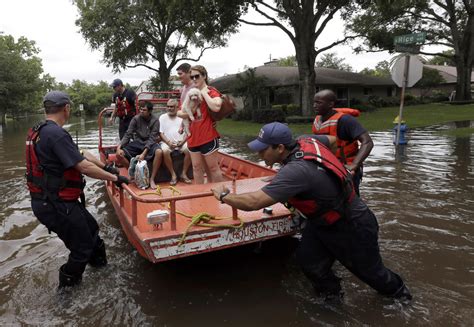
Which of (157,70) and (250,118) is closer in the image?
→ (250,118)

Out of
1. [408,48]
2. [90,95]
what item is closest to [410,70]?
[408,48]

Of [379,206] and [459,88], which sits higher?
[459,88]

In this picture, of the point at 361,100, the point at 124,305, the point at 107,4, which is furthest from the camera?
the point at 361,100

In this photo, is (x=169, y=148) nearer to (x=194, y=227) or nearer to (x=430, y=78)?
(x=194, y=227)

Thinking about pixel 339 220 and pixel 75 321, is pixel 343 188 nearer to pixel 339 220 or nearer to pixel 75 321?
pixel 339 220

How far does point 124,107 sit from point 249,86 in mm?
19926

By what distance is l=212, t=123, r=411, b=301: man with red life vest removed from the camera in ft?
9.78

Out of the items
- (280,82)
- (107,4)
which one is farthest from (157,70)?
(280,82)

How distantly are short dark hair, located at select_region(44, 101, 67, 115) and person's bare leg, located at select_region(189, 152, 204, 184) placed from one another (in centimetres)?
197

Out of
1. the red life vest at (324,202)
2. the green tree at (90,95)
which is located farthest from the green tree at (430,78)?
the green tree at (90,95)

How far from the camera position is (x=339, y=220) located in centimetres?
320

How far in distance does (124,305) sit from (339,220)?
2.15 m

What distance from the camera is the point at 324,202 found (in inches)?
121

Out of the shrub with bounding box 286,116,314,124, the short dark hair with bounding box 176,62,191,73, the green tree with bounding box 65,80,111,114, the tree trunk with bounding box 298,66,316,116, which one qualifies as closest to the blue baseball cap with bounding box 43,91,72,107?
the short dark hair with bounding box 176,62,191,73
